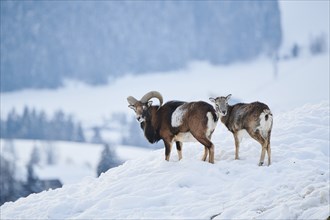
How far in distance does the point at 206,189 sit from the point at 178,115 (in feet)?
13.2

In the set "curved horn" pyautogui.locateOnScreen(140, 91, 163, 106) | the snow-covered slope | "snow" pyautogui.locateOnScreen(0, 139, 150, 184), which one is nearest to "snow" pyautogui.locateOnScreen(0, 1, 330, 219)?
the snow-covered slope

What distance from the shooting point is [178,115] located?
19531 mm

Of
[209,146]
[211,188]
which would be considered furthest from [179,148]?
[211,188]

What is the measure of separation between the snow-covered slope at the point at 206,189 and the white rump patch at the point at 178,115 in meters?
1.30

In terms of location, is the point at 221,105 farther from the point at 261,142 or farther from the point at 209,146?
the point at 261,142

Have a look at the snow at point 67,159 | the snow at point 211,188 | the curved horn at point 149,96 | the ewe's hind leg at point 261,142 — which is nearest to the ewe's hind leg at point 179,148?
the snow at point 211,188

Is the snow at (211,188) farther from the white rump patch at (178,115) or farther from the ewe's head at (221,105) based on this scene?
the ewe's head at (221,105)

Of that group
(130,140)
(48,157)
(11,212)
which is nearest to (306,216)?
(11,212)

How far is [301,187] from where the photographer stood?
1502cm

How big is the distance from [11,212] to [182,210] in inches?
233

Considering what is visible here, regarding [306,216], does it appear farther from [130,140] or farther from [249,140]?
[130,140]

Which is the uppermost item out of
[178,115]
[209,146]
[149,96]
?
[149,96]

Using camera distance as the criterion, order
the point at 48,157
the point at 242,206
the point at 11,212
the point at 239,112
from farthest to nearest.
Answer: the point at 48,157, the point at 239,112, the point at 11,212, the point at 242,206

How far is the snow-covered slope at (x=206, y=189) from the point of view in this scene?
13914 mm
